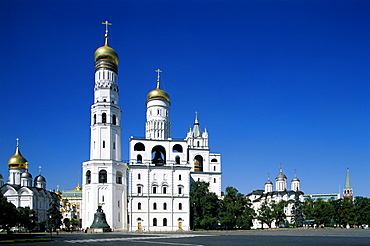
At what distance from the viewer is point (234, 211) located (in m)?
67.2

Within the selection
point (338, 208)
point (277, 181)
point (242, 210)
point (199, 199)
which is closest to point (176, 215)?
point (199, 199)

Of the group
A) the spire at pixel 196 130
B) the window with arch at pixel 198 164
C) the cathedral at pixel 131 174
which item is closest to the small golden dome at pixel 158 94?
the cathedral at pixel 131 174

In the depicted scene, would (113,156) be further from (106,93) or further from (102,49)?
(102,49)

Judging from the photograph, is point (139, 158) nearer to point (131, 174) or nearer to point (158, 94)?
point (131, 174)

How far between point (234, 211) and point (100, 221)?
20.8m

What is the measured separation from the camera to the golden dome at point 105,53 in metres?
67.4

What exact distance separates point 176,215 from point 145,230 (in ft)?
Answer: 17.9

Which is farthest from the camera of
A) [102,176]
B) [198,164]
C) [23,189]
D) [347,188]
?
[347,188]

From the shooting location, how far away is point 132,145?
230 ft

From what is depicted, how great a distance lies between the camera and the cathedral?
63.9 metres

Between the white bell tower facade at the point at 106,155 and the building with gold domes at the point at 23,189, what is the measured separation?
21.5 meters

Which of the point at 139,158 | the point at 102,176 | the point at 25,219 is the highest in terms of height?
the point at 139,158

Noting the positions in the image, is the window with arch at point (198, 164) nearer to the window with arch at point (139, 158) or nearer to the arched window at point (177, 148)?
the arched window at point (177, 148)

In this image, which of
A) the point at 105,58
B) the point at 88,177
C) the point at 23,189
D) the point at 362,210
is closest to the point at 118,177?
the point at 88,177
